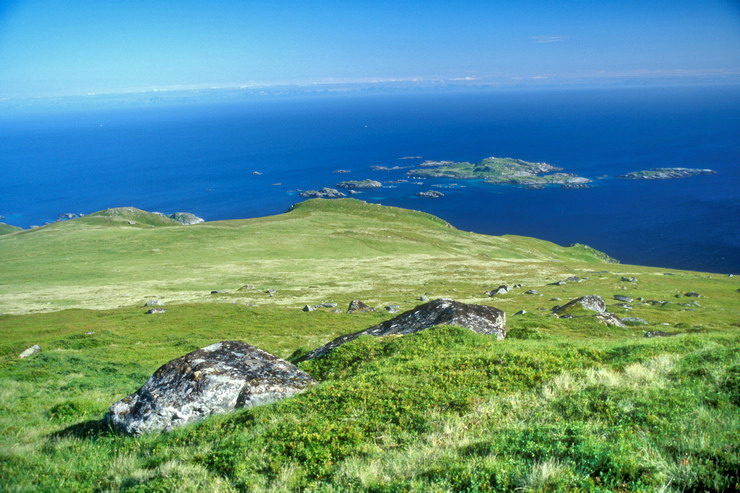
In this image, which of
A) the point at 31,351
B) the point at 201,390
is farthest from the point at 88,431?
the point at 31,351

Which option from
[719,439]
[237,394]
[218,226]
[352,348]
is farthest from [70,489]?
[218,226]

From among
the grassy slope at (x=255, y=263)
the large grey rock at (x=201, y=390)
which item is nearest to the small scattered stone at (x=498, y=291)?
the grassy slope at (x=255, y=263)

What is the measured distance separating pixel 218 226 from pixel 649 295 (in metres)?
112

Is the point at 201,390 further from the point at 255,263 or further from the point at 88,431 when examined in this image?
the point at 255,263

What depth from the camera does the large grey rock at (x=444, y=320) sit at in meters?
24.0

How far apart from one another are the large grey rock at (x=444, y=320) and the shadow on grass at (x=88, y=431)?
10.9 metres

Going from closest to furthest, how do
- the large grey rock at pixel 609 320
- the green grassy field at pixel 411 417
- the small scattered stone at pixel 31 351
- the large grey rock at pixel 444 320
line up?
the green grassy field at pixel 411 417
the large grey rock at pixel 444 320
the small scattered stone at pixel 31 351
the large grey rock at pixel 609 320

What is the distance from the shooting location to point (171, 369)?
1700 cm

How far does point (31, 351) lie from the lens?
3409cm

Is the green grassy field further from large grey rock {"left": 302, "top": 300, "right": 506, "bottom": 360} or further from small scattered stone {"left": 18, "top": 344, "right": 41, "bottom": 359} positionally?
large grey rock {"left": 302, "top": 300, "right": 506, "bottom": 360}

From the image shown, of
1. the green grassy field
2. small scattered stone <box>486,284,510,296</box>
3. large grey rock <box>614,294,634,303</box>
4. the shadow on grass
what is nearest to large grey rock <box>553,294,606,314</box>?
the green grassy field

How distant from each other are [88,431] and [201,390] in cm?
404

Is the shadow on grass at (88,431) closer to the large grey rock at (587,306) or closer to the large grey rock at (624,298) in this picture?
the large grey rock at (587,306)

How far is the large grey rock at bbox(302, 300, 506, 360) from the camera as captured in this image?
24.0 metres
